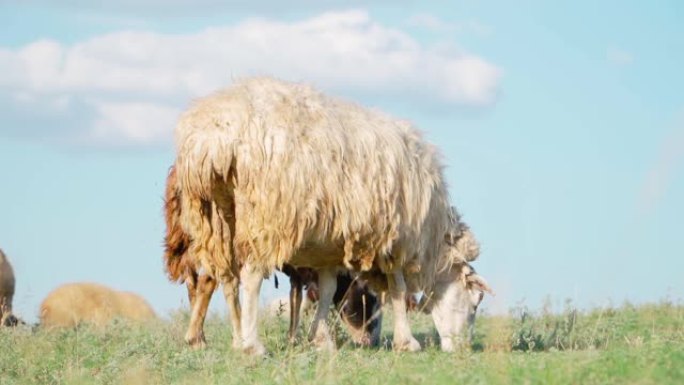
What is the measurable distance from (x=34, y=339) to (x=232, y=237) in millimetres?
3507

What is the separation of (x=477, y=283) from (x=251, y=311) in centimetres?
399

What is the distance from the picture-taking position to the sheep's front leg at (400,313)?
13.5m

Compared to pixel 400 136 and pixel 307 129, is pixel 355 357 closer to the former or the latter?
pixel 307 129

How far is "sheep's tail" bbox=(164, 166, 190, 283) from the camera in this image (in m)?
13.4

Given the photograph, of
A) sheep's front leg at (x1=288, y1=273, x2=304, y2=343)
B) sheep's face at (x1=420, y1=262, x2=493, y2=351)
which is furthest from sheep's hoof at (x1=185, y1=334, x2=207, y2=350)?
sheep's face at (x1=420, y1=262, x2=493, y2=351)

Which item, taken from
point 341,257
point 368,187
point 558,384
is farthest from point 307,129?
point 558,384

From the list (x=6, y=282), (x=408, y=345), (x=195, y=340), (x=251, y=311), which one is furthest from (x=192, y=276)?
(x=6, y=282)

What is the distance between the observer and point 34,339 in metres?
14.3

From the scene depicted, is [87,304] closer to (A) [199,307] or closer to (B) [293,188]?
(A) [199,307]

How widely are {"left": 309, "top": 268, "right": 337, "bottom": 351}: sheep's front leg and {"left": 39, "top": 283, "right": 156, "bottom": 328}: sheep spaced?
11.3 m

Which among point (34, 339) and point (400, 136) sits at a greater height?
point (400, 136)

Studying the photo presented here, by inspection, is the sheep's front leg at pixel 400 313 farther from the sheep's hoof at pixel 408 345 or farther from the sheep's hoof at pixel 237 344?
the sheep's hoof at pixel 237 344

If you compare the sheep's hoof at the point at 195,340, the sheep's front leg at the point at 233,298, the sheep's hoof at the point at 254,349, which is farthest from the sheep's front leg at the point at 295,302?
the sheep's hoof at the point at 254,349

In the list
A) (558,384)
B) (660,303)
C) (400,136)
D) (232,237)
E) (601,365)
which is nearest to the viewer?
(558,384)
